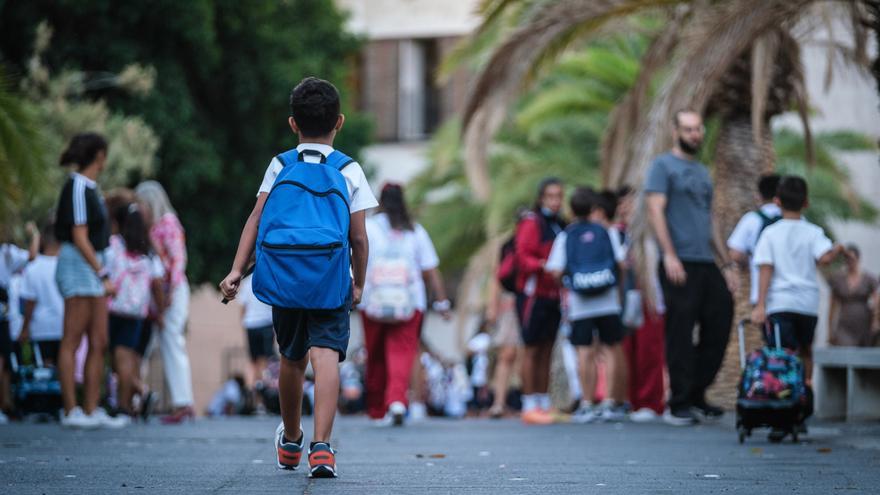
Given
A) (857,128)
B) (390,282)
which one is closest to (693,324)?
(390,282)

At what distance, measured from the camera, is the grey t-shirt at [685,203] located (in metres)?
12.7

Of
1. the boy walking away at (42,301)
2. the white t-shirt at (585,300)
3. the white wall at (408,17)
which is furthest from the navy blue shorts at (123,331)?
the white wall at (408,17)

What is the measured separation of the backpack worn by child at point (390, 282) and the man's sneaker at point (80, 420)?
220cm

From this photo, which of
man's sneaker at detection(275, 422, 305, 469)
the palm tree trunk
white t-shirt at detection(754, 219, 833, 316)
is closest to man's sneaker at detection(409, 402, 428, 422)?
the palm tree trunk

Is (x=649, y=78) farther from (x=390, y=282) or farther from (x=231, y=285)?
(x=231, y=285)

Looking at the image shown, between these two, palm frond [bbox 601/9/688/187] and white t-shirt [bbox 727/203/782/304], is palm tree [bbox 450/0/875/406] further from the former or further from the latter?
white t-shirt [bbox 727/203/782/304]

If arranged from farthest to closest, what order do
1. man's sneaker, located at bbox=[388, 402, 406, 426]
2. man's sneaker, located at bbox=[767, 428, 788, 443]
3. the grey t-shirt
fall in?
man's sneaker, located at bbox=[388, 402, 406, 426], the grey t-shirt, man's sneaker, located at bbox=[767, 428, 788, 443]

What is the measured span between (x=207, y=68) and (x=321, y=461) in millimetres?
21001

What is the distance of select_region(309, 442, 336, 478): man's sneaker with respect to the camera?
7785mm

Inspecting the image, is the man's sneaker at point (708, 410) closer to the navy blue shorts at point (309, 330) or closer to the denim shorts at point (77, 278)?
the denim shorts at point (77, 278)

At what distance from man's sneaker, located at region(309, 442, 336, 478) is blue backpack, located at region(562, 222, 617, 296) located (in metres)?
6.40

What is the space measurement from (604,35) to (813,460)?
8.93 m

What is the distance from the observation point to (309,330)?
7977 millimetres

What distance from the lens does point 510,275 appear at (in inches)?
605
